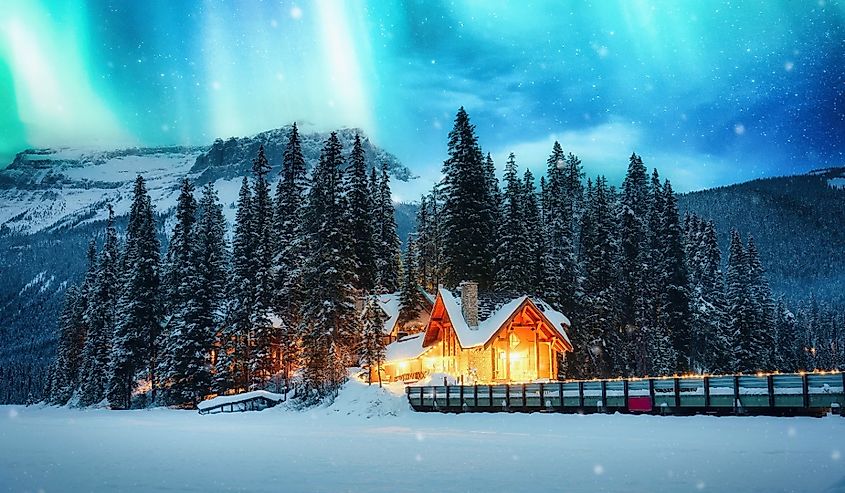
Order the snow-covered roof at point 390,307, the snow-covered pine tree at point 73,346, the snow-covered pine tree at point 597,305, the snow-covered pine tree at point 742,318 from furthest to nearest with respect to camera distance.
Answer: the snow-covered pine tree at point 73,346
the snow-covered roof at point 390,307
the snow-covered pine tree at point 742,318
the snow-covered pine tree at point 597,305

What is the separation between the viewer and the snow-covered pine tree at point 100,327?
2534 inches

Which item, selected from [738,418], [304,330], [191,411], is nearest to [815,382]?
[738,418]

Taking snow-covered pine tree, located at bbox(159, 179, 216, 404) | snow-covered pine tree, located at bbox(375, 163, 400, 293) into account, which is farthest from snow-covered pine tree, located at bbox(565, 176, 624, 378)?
snow-covered pine tree, located at bbox(159, 179, 216, 404)

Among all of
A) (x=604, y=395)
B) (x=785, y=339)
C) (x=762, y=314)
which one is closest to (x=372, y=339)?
(x=604, y=395)

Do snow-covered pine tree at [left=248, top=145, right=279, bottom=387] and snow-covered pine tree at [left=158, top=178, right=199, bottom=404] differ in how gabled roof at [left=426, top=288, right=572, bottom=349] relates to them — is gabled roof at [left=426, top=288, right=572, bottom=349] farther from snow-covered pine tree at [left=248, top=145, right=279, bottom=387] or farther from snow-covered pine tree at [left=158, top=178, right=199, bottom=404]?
snow-covered pine tree at [left=158, top=178, right=199, bottom=404]

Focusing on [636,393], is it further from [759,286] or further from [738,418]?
[759,286]

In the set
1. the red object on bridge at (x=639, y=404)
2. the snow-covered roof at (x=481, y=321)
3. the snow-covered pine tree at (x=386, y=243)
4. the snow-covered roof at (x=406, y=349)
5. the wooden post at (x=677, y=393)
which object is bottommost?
the red object on bridge at (x=639, y=404)

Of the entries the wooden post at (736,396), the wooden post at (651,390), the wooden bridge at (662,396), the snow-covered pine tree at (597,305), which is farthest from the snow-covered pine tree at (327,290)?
the wooden post at (736,396)

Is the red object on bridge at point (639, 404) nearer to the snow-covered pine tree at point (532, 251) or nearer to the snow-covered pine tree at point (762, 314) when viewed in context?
the snow-covered pine tree at point (532, 251)

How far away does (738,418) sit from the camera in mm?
23438

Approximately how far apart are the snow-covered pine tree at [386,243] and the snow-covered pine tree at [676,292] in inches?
1078

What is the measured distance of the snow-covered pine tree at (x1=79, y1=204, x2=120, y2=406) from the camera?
6438cm

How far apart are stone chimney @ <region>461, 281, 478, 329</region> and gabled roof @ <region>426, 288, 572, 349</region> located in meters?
0.33

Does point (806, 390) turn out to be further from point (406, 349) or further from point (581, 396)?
point (406, 349)
